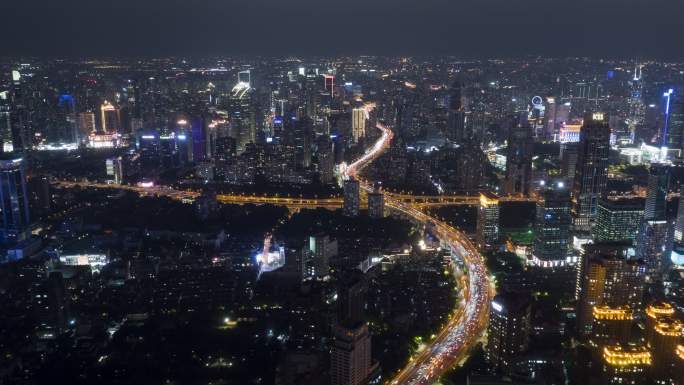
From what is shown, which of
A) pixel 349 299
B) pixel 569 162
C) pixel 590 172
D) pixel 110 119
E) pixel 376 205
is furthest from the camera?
pixel 110 119

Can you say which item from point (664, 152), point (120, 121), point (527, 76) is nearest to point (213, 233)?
point (120, 121)

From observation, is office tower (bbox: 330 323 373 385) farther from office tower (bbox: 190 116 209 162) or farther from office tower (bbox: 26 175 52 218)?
office tower (bbox: 190 116 209 162)

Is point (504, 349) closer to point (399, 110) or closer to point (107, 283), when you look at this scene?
point (107, 283)

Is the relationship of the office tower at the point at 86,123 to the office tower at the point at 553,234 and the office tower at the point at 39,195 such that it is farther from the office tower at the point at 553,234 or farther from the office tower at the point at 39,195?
the office tower at the point at 553,234

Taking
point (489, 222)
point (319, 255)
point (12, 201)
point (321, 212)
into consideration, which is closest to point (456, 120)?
point (321, 212)

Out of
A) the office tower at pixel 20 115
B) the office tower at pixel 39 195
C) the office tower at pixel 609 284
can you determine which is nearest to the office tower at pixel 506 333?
the office tower at pixel 609 284

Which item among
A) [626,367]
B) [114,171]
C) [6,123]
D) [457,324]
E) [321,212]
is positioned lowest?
[457,324]

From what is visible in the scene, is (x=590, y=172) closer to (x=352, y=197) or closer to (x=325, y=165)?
(x=352, y=197)
